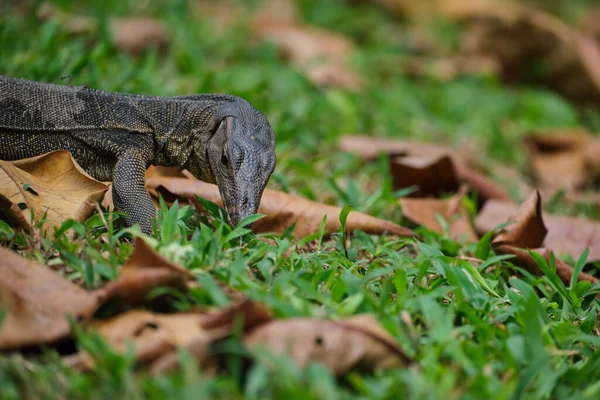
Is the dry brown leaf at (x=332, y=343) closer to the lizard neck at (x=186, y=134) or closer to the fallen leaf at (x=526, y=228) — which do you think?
the lizard neck at (x=186, y=134)

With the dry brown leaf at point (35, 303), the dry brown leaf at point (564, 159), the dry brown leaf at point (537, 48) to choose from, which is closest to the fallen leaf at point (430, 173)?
the dry brown leaf at point (564, 159)

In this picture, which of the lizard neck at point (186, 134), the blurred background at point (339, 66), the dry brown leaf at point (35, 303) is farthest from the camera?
the blurred background at point (339, 66)

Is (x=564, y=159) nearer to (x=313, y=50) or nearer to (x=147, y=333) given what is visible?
(x=313, y=50)

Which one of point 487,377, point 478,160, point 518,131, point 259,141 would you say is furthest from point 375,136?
point 487,377

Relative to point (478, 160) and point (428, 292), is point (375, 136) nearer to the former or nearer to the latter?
point (478, 160)

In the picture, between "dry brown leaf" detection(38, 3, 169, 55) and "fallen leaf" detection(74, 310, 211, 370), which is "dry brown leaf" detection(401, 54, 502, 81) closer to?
"dry brown leaf" detection(38, 3, 169, 55)
